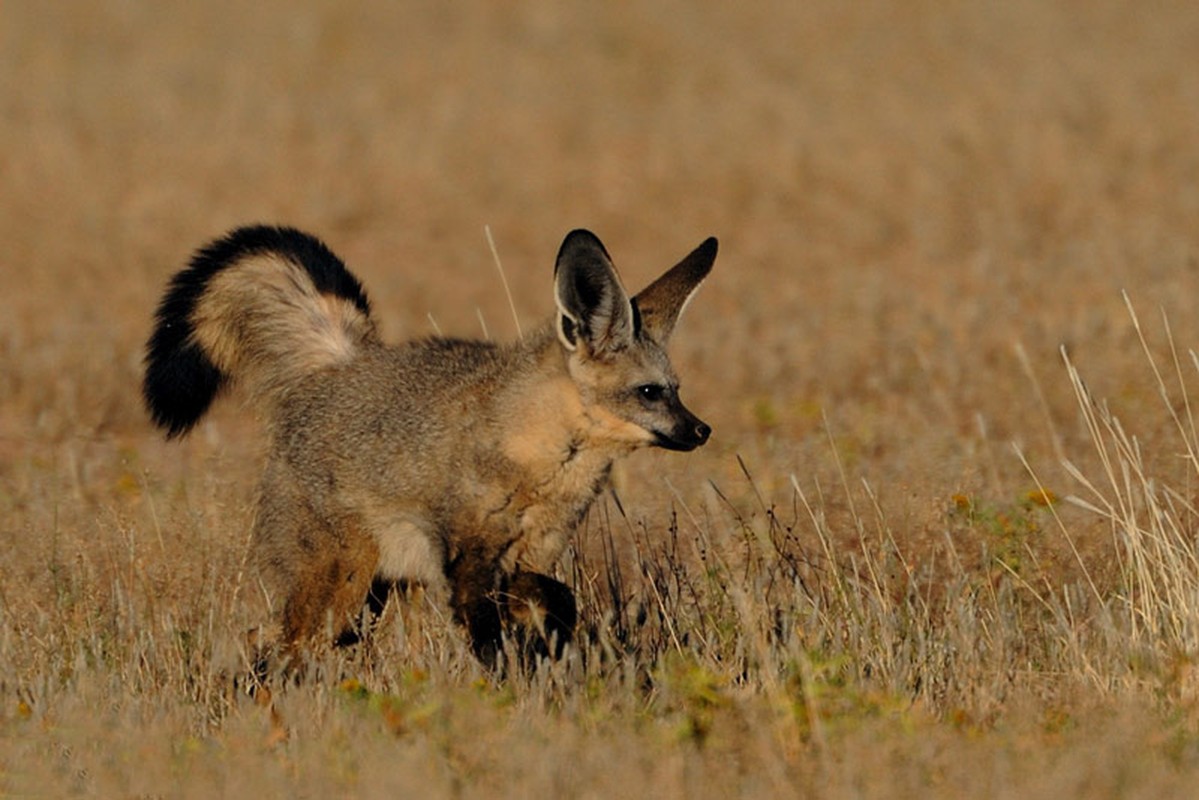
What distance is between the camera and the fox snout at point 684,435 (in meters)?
7.00

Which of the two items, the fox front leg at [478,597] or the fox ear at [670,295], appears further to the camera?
the fox ear at [670,295]

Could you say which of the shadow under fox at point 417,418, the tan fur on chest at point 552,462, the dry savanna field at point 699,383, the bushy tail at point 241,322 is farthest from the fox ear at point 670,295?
the bushy tail at point 241,322

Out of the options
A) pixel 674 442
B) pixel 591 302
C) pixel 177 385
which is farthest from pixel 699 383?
pixel 674 442

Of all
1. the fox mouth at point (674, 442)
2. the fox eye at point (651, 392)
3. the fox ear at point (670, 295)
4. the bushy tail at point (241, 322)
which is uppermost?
the bushy tail at point (241, 322)

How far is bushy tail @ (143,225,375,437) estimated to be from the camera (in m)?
8.26

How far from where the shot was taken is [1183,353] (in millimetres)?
10648

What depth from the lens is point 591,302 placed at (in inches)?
284

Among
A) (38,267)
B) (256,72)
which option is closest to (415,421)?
(38,267)

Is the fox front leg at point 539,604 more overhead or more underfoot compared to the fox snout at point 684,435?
more underfoot

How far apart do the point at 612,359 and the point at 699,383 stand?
6.67 m

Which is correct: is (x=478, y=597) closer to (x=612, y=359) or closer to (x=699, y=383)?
(x=612, y=359)

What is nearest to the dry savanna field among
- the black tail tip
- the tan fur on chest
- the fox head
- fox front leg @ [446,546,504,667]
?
fox front leg @ [446,546,504,667]

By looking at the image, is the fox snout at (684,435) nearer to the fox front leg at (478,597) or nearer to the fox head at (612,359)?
the fox head at (612,359)

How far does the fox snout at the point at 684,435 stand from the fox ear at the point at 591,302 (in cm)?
41
